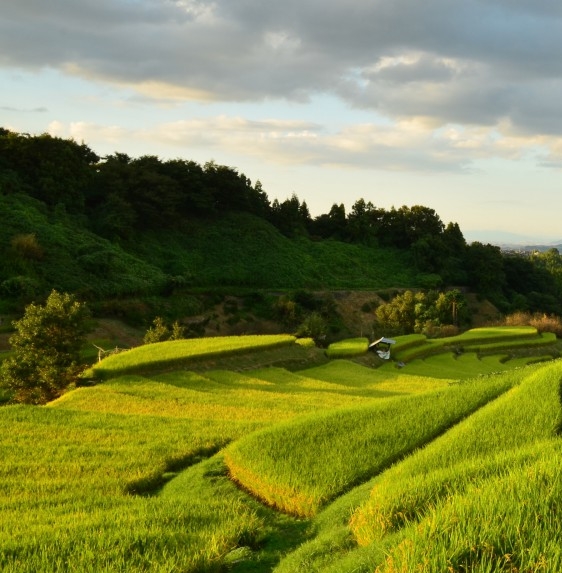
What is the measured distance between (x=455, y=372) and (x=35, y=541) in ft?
76.2

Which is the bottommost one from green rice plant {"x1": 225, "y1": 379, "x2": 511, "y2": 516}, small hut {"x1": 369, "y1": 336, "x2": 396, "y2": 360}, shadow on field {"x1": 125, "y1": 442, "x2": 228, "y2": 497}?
small hut {"x1": 369, "y1": 336, "x2": 396, "y2": 360}

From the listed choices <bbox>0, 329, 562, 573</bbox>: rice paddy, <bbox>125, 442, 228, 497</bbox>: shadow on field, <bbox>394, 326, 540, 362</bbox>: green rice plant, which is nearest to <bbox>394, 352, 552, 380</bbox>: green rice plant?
<bbox>394, 326, 540, 362</bbox>: green rice plant

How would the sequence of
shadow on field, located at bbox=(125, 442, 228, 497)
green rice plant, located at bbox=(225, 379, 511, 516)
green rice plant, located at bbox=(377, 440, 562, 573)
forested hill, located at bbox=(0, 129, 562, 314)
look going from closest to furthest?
green rice plant, located at bbox=(377, 440, 562, 573) → green rice plant, located at bbox=(225, 379, 511, 516) → shadow on field, located at bbox=(125, 442, 228, 497) → forested hill, located at bbox=(0, 129, 562, 314)

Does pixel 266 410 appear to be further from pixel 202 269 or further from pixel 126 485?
pixel 202 269

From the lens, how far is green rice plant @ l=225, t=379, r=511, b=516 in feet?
20.2

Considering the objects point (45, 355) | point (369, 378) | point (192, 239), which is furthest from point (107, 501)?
point (192, 239)

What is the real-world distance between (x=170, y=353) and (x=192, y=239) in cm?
3246

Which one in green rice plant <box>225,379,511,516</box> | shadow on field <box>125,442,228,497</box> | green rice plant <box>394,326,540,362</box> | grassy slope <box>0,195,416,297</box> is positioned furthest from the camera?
grassy slope <box>0,195,416,297</box>

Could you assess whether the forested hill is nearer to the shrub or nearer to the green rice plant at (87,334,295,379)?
the shrub

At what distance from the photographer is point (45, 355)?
16969 millimetres

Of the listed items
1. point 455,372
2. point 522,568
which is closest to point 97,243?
point 455,372

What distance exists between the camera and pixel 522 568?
9.39 ft

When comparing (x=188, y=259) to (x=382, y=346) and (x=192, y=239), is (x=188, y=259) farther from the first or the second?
(x=382, y=346)

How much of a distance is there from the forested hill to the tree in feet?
45.9
